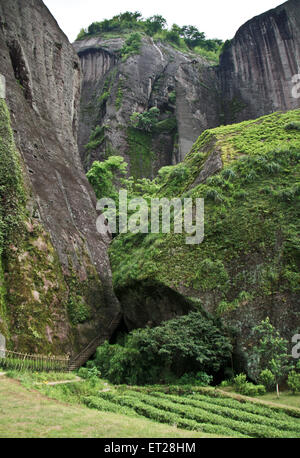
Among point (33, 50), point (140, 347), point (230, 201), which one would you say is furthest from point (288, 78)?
point (140, 347)

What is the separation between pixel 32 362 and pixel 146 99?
3395 cm

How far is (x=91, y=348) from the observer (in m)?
14.9

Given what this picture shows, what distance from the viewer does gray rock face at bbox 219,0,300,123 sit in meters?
34.4

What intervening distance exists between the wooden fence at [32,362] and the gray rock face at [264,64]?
105 ft

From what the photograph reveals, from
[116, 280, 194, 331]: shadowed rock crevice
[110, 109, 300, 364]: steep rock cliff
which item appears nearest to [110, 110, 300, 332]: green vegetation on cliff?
[110, 109, 300, 364]: steep rock cliff

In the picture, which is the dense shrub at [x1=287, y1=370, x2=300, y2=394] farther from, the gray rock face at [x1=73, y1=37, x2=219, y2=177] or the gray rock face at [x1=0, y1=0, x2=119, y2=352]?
the gray rock face at [x1=73, y1=37, x2=219, y2=177]

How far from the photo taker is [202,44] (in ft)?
177

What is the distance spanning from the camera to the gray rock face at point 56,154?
16094mm

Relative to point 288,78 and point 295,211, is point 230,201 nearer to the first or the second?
point 295,211

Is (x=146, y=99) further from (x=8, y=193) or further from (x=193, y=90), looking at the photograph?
(x=8, y=193)

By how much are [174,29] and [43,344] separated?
5180cm

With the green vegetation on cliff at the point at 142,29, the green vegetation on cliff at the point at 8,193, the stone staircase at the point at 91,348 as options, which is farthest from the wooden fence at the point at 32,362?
the green vegetation on cliff at the point at 142,29

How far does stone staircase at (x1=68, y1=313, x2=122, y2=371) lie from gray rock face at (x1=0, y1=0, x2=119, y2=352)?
1.19 feet

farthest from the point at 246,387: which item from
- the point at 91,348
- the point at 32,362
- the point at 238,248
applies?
the point at 91,348
